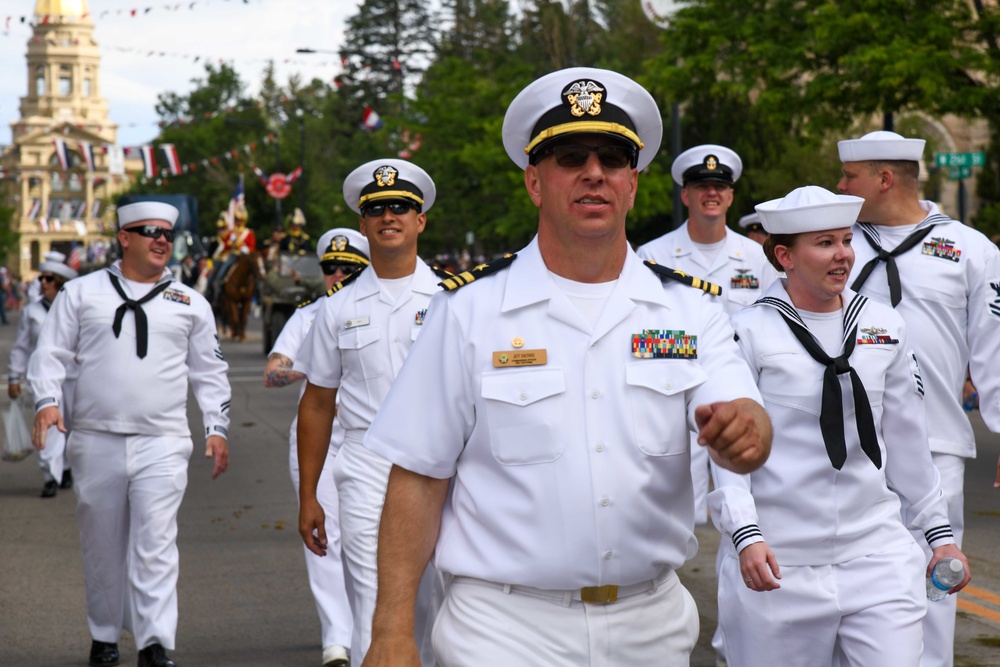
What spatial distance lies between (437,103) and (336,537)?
3472 centimetres

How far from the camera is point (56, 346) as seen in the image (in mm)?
7590

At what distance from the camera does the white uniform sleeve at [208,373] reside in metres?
7.79

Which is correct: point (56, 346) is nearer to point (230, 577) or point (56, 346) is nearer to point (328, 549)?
point (328, 549)

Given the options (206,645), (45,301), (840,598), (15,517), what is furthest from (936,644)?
(45,301)

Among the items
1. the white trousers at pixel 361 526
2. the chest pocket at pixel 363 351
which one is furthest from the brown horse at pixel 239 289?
the white trousers at pixel 361 526

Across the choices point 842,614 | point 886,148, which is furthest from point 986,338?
point 842,614

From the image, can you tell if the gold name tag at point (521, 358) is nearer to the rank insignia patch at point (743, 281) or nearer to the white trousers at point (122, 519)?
the white trousers at point (122, 519)

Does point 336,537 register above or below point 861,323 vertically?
below

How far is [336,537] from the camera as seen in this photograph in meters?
7.77

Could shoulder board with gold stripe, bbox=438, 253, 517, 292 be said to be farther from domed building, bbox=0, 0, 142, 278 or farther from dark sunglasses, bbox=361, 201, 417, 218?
domed building, bbox=0, 0, 142, 278

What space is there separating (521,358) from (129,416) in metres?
4.49

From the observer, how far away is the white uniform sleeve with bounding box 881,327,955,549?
15.8 feet

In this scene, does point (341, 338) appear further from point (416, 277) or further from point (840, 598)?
point (840, 598)

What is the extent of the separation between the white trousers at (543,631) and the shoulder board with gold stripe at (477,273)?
0.68 metres
